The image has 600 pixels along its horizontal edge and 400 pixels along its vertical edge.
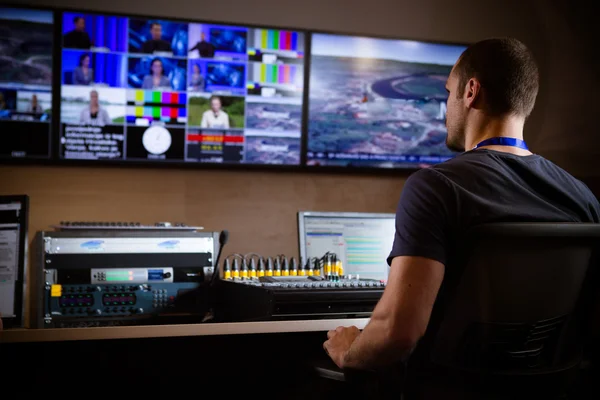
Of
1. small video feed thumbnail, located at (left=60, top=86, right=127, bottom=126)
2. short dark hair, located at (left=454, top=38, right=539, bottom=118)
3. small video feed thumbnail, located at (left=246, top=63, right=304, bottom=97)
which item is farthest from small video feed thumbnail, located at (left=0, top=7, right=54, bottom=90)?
short dark hair, located at (left=454, top=38, right=539, bottom=118)

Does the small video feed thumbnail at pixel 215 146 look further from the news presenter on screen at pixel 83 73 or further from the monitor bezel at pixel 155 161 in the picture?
the news presenter on screen at pixel 83 73

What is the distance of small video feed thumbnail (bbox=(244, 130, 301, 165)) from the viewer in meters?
2.99

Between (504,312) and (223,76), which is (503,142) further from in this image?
(223,76)

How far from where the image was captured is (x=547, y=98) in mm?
3453

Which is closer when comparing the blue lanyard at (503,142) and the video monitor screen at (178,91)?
the blue lanyard at (503,142)

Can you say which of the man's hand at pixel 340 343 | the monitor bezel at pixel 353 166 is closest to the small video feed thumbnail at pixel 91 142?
the monitor bezel at pixel 353 166

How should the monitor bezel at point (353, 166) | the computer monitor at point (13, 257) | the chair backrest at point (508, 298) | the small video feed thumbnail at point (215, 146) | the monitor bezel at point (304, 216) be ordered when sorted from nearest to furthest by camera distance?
the chair backrest at point (508, 298) < the computer monitor at point (13, 257) < the monitor bezel at point (304, 216) < the small video feed thumbnail at point (215, 146) < the monitor bezel at point (353, 166)

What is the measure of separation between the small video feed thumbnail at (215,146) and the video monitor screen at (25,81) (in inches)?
24.1

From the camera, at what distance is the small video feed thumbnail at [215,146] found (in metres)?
2.91

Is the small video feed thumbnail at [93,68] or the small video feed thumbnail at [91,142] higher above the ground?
the small video feed thumbnail at [93,68]

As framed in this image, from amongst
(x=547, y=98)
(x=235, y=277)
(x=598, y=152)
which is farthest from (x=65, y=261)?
(x=598, y=152)

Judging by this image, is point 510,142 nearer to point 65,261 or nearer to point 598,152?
point 65,261

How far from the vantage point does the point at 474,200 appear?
4.28 ft

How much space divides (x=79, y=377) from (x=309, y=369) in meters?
0.99
